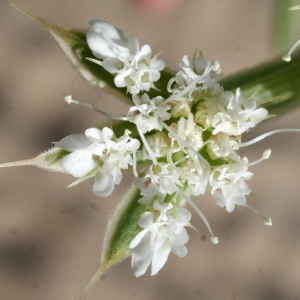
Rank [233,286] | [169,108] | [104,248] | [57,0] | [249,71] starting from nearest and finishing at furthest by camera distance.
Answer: [169,108]
[104,248]
[249,71]
[57,0]
[233,286]

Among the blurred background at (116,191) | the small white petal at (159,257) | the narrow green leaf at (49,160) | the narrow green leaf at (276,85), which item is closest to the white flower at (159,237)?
the small white petal at (159,257)

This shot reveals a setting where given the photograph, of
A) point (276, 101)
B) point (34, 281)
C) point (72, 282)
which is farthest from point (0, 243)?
point (276, 101)

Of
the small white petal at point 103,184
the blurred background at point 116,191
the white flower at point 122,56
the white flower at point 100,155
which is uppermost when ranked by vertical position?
the white flower at point 122,56

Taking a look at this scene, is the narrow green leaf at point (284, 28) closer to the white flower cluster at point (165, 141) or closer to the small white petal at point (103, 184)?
the white flower cluster at point (165, 141)

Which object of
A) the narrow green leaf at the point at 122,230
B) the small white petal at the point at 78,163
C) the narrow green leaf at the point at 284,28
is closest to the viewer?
the small white petal at the point at 78,163

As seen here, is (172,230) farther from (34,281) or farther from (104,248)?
(34,281)

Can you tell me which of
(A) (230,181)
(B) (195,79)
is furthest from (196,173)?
(B) (195,79)

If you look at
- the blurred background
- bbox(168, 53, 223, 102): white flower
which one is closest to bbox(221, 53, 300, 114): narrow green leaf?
bbox(168, 53, 223, 102): white flower
